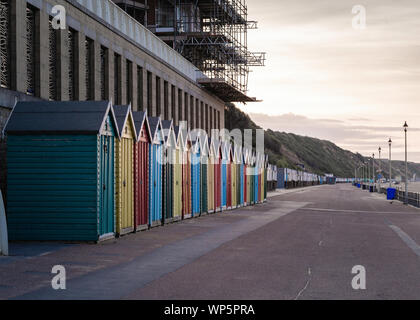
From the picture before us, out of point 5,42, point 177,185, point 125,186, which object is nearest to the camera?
point 125,186

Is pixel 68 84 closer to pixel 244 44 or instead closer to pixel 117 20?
pixel 117 20

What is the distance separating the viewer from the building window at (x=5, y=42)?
2209cm

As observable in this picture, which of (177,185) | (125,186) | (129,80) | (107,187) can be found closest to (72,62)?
(177,185)

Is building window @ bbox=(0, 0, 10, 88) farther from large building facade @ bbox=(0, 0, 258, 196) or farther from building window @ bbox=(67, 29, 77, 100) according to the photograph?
building window @ bbox=(67, 29, 77, 100)

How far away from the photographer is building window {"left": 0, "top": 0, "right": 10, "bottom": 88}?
2209 centimetres

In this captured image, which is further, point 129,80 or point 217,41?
point 217,41

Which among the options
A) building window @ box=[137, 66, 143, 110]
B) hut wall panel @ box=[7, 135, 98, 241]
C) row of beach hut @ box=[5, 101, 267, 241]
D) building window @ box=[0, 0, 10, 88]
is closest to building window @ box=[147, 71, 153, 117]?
building window @ box=[137, 66, 143, 110]

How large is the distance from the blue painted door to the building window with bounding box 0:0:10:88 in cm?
512

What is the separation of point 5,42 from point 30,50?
2.45 meters

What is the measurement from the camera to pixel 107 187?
1914 cm

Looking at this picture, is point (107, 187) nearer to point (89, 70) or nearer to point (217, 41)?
point (89, 70)

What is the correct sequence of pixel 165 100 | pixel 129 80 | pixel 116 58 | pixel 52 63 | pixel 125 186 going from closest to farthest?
1. pixel 125 186
2. pixel 52 63
3. pixel 116 58
4. pixel 129 80
5. pixel 165 100

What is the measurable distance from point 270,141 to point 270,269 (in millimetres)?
160462

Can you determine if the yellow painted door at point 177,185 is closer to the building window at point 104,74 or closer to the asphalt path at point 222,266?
the asphalt path at point 222,266
